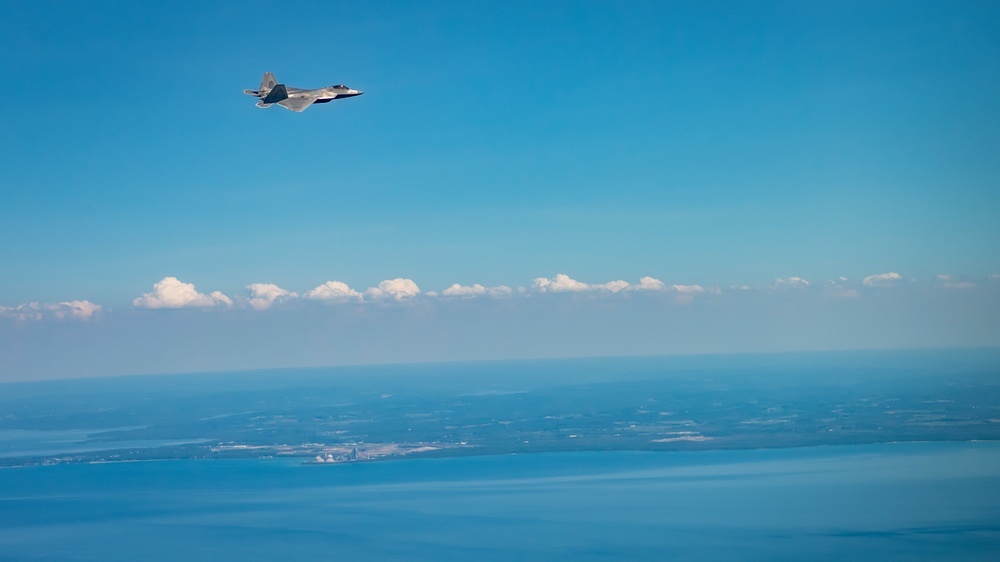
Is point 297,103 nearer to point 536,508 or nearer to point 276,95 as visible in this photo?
point 276,95

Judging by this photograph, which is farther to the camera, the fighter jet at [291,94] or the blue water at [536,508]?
the blue water at [536,508]

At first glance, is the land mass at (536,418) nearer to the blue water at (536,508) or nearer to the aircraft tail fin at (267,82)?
the blue water at (536,508)

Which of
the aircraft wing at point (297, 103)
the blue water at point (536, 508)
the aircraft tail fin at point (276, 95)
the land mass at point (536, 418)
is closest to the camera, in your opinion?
the aircraft tail fin at point (276, 95)

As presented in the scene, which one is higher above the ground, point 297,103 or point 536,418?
point 297,103

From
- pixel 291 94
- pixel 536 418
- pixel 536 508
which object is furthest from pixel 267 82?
pixel 536 418

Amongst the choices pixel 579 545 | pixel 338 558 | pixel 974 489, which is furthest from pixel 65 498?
pixel 974 489

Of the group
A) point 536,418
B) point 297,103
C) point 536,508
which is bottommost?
point 536,508

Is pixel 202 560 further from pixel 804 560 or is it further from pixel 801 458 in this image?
pixel 801 458

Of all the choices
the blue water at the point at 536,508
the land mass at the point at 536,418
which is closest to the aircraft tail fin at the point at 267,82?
the blue water at the point at 536,508
